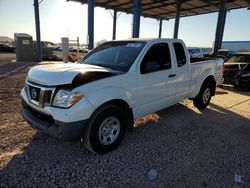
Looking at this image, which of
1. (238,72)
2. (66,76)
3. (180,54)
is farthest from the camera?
(238,72)

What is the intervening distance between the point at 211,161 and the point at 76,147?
2235mm

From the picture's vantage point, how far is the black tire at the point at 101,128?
3.28m

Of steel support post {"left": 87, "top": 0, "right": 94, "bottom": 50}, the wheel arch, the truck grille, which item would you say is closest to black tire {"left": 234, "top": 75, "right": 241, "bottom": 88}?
the wheel arch

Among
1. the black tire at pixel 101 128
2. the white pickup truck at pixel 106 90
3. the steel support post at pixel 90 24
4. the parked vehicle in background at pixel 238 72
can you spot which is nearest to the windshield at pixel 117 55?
the white pickup truck at pixel 106 90

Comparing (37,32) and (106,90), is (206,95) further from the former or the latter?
(37,32)

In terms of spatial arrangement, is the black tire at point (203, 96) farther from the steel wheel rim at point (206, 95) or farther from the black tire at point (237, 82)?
the black tire at point (237, 82)

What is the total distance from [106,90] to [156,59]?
1.50 meters

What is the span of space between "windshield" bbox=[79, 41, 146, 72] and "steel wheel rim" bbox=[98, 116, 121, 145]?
93cm

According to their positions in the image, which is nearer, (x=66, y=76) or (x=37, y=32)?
(x=66, y=76)

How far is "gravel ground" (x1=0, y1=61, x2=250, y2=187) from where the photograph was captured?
9.74 ft

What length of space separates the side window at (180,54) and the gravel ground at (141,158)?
4.58ft

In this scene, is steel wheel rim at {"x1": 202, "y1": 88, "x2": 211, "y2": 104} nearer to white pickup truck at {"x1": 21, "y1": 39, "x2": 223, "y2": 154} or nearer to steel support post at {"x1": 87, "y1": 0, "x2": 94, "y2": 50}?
white pickup truck at {"x1": 21, "y1": 39, "x2": 223, "y2": 154}

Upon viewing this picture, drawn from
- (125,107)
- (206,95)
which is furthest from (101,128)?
(206,95)

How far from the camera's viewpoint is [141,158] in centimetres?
354
